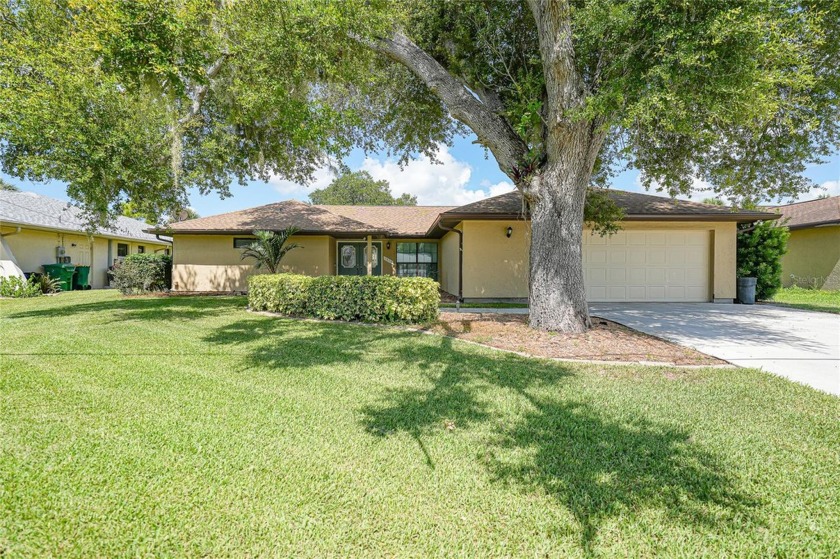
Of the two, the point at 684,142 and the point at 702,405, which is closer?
the point at 702,405

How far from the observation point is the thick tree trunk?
7051 mm

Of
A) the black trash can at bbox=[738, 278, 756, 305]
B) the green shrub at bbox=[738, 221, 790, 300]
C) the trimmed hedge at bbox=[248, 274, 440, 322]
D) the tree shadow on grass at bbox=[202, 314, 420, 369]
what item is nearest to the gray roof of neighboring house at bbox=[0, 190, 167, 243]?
the trimmed hedge at bbox=[248, 274, 440, 322]

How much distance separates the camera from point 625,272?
A: 12.2 meters

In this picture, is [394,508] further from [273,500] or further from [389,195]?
[389,195]

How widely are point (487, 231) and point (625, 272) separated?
465 centimetres

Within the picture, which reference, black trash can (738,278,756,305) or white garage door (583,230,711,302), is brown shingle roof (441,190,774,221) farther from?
black trash can (738,278,756,305)

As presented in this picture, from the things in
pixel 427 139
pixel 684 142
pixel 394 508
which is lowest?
pixel 394 508

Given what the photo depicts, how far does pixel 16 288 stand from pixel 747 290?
78.7 feet

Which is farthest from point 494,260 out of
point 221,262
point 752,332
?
point 221,262

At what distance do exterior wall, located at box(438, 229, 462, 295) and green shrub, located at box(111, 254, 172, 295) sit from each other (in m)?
11.5

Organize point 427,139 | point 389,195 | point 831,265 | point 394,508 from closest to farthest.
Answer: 1. point 394,508
2. point 427,139
3. point 831,265
4. point 389,195

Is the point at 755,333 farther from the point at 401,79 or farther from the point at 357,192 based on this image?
the point at 357,192

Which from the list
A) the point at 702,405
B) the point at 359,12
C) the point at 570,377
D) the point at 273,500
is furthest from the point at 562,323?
the point at 359,12

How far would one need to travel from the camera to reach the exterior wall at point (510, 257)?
1209 centimetres
